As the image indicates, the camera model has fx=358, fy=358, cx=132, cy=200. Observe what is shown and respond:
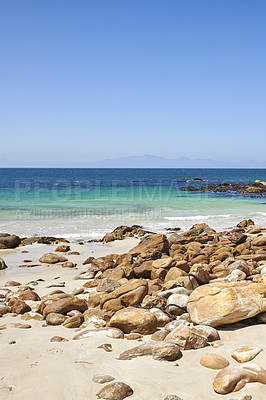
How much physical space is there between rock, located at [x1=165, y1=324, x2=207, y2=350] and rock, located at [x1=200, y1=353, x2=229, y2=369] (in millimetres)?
336

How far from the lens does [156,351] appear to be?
4.34 metres

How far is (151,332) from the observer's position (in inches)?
201

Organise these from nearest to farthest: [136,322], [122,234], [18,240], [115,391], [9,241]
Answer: [115,391], [136,322], [9,241], [18,240], [122,234]

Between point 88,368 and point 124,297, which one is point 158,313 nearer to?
point 124,297

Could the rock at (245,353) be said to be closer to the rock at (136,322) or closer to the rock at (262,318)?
the rock at (262,318)

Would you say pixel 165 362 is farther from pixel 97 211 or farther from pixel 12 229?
pixel 97 211

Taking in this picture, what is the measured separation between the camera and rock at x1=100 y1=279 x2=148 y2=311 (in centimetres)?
602

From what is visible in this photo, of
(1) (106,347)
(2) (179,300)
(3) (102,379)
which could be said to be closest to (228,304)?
(2) (179,300)

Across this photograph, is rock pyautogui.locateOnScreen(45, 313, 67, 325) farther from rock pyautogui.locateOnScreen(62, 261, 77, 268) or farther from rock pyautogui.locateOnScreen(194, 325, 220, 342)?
rock pyautogui.locateOnScreen(62, 261, 77, 268)

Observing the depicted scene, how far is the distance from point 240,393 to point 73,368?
186 centimetres

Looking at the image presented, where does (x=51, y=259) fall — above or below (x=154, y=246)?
below

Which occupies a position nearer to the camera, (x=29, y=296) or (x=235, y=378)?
(x=235, y=378)

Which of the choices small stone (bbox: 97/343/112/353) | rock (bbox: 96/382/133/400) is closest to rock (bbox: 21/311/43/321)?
small stone (bbox: 97/343/112/353)

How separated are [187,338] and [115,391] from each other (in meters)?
1.29
